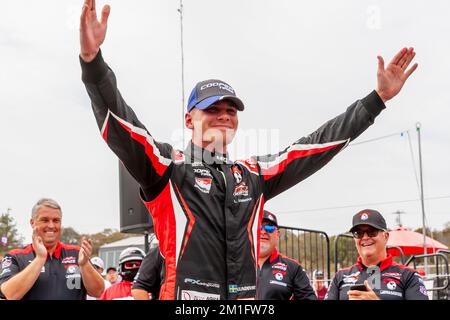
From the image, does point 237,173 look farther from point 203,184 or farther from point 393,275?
point 393,275

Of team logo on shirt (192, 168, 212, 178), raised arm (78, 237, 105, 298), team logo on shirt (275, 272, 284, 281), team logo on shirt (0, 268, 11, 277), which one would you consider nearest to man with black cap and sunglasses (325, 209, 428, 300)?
team logo on shirt (275, 272, 284, 281)

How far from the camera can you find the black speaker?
650cm

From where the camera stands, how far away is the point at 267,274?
572cm

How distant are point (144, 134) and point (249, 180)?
1.85ft

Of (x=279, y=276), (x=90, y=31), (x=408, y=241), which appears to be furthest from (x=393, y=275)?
(x=408, y=241)

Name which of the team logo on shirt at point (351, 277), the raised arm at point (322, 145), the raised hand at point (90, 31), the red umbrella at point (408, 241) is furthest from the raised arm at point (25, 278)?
the red umbrella at point (408, 241)

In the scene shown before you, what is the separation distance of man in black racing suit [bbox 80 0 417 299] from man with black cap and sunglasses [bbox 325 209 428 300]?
92.2 inches

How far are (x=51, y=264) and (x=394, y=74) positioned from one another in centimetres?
307

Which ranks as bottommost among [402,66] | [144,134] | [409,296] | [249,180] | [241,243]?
[409,296]

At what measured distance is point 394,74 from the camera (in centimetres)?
298

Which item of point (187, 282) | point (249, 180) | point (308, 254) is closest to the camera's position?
point (187, 282)

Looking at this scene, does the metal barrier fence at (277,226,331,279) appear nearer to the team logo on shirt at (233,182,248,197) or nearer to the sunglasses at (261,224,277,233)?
the sunglasses at (261,224,277,233)
